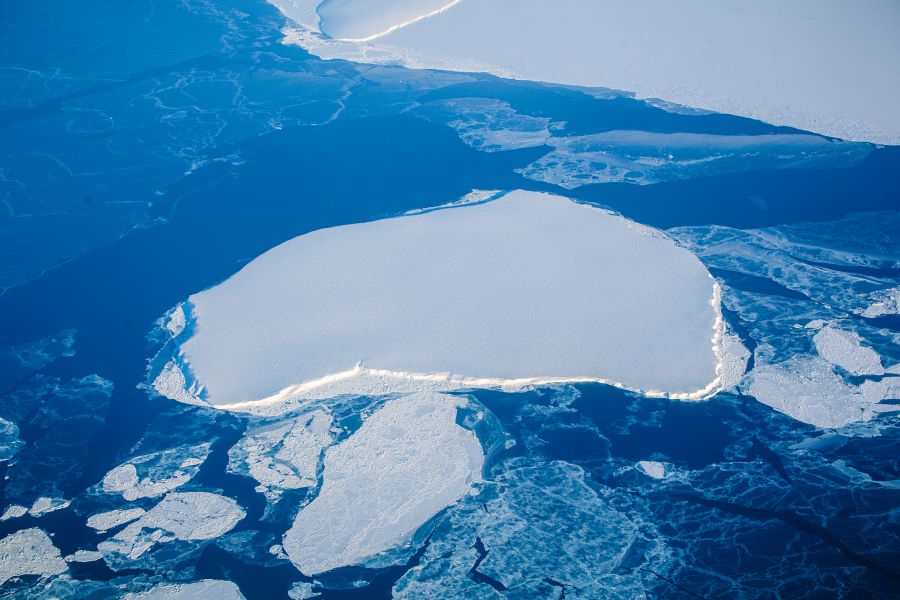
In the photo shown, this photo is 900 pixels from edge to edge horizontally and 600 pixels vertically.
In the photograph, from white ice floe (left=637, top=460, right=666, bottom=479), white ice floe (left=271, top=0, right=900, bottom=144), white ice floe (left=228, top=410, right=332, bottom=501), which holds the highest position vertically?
white ice floe (left=271, top=0, right=900, bottom=144)

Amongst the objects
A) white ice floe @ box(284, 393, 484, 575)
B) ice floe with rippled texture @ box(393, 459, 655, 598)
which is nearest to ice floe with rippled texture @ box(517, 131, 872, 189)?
white ice floe @ box(284, 393, 484, 575)

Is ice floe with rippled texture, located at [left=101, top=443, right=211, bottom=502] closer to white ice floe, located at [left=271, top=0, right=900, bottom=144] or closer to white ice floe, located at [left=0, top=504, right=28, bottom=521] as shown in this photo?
white ice floe, located at [left=0, top=504, right=28, bottom=521]

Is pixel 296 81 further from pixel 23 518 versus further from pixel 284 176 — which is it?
pixel 23 518

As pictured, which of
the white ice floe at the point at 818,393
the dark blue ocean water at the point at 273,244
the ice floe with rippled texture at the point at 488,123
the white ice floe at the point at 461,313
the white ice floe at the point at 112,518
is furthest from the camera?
the ice floe with rippled texture at the point at 488,123

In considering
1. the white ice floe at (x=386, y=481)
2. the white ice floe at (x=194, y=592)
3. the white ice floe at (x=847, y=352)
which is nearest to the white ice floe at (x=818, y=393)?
the white ice floe at (x=847, y=352)

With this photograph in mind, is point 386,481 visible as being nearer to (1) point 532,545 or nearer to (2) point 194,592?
(1) point 532,545

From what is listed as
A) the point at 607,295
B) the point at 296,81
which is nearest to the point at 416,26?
the point at 296,81

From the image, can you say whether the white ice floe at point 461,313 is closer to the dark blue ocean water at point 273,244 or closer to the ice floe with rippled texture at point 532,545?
the dark blue ocean water at point 273,244
